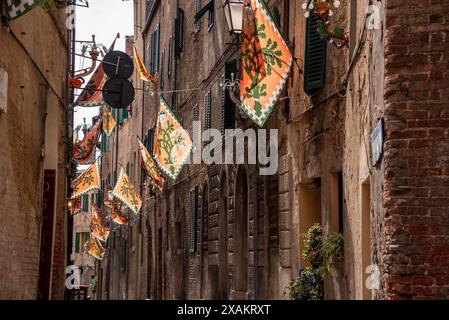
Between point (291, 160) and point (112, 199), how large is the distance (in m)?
18.4

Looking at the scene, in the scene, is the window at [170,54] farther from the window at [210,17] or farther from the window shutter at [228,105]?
the window shutter at [228,105]

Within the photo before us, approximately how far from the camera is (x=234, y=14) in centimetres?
1513

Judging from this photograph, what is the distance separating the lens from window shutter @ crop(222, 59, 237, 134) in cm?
1844

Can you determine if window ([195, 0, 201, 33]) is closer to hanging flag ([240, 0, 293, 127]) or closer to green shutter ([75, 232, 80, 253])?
hanging flag ([240, 0, 293, 127])

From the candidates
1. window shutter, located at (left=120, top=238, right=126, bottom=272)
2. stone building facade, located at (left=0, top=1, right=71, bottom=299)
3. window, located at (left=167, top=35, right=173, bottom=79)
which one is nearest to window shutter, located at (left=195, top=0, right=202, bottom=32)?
window, located at (left=167, top=35, right=173, bottom=79)

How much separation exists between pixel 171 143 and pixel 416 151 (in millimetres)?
10878

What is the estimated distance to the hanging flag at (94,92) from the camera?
64.6 ft

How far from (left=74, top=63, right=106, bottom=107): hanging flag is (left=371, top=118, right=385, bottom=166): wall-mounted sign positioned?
1122cm

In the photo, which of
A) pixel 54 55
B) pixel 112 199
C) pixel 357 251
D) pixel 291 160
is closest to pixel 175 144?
pixel 54 55

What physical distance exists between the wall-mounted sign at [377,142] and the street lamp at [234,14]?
636 centimetres

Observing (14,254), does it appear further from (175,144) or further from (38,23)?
(175,144)

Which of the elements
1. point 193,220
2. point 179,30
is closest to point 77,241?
point 179,30

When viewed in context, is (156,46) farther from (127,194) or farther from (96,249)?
(96,249)

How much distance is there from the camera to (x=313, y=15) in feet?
41.0
